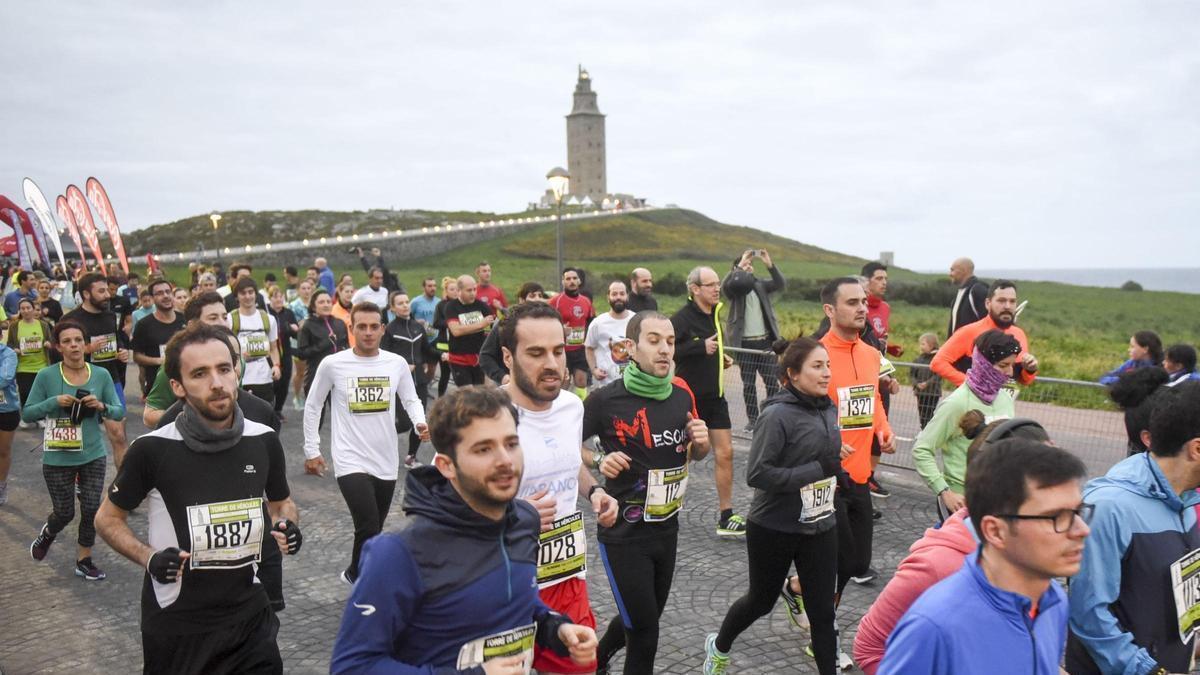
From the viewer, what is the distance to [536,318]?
4117 millimetres

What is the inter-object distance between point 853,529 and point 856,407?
0.79 metres

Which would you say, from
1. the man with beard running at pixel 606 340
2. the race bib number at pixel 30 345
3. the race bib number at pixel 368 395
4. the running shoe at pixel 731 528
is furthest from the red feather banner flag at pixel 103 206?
the running shoe at pixel 731 528

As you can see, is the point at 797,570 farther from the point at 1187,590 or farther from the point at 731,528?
the point at 731,528

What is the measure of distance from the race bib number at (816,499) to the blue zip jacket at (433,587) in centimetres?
223

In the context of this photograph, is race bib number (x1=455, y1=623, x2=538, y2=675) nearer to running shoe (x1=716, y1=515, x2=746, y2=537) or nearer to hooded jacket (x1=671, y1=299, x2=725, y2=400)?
running shoe (x1=716, y1=515, x2=746, y2=537)

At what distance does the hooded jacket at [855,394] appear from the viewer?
5613 mm

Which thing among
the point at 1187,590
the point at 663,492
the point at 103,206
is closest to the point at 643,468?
the point at 663,492

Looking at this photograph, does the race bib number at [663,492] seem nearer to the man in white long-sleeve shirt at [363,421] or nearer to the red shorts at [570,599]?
the red shorts at [570,599]

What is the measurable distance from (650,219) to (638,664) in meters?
99.4

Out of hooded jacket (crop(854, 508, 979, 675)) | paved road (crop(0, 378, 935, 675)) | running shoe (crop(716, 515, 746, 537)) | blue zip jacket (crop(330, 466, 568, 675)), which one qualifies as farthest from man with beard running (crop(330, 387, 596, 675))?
running shoe (crop(716, 515, 746, 537))

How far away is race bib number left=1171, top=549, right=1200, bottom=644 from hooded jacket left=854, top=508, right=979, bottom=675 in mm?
863

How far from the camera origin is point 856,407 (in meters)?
5.72

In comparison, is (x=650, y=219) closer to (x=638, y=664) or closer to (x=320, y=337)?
(x=320, y=337)

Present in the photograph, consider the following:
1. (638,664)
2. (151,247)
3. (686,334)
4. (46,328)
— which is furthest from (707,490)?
(151,247)
